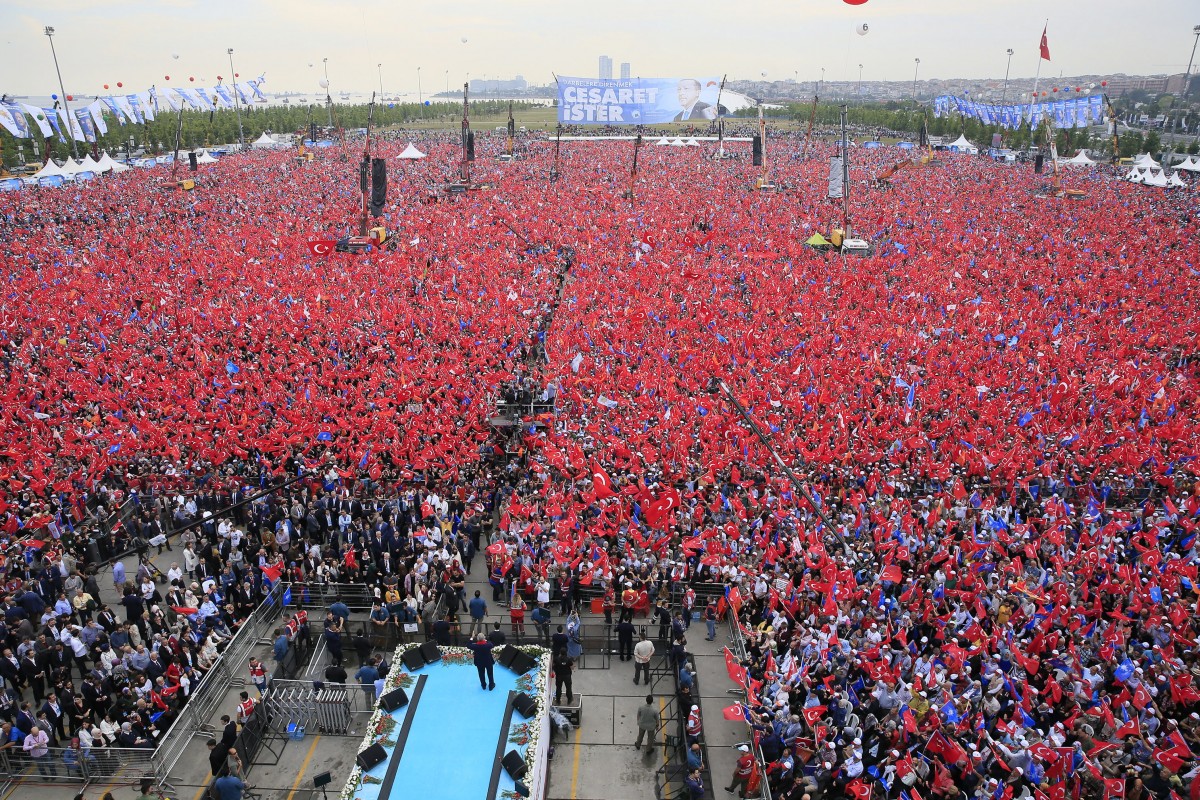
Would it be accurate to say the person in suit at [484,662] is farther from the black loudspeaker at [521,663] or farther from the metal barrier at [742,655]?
the metal barrier at [742,655]

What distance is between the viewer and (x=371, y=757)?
33.3ft

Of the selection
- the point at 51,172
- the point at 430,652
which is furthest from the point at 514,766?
the point at 51,172

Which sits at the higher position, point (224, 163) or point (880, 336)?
point (224, 163)

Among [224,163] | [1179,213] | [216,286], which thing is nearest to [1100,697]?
[216,286]

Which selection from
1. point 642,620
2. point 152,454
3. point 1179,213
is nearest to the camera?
point 642,620

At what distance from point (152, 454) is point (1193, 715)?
2092 cm

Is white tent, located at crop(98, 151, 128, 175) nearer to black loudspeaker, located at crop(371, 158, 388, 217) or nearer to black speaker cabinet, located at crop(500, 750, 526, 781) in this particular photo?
black loudspeaker, located at crop(371, 158, 388, 217)

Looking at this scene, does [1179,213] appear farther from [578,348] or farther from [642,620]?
[642,620]

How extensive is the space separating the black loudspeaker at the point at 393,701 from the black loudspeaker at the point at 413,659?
77 centimetres

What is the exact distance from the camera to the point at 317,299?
27.3 m

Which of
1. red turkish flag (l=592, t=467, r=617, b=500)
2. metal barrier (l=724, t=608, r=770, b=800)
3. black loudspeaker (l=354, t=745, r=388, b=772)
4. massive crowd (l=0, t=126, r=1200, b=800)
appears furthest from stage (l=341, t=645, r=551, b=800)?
red turkish flag (l=592, t=467, r=617, b=500)

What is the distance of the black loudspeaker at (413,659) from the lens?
39.1 feet

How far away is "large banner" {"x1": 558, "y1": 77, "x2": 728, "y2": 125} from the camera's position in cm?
8094

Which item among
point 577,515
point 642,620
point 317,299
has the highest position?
point 317,299
